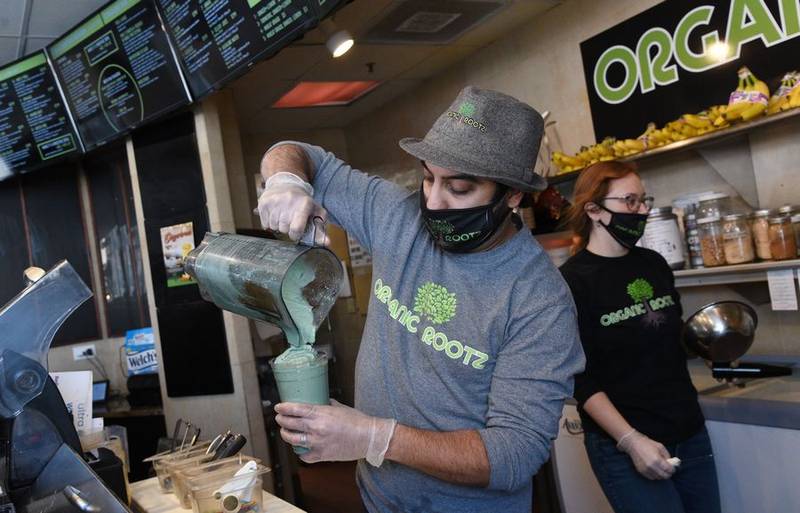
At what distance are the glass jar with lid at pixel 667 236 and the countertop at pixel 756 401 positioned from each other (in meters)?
0.61

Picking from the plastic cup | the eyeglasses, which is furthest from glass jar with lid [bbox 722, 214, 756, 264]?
the plastic cup

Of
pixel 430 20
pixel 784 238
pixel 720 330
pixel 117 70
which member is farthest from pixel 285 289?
pixel 430 20

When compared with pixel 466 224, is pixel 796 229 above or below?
below

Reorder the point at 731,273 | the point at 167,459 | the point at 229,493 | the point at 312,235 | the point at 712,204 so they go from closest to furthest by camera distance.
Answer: the point at 312,235
the point at 229,493
the point at 167,459
the point at 731,273
the point at 712,204

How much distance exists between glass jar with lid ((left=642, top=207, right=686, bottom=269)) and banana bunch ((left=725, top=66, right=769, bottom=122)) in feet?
1.58

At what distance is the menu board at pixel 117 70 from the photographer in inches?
129

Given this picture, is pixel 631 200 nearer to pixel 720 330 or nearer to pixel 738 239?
pixel 720 330

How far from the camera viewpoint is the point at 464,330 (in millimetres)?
1263

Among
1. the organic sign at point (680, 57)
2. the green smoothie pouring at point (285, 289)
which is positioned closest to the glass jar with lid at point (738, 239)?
the organic sign at point (680, 57)

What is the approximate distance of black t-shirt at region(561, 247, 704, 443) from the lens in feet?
6.44

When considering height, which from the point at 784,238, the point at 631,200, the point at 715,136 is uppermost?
the point at 715,136

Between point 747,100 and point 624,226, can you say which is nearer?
point 624,226

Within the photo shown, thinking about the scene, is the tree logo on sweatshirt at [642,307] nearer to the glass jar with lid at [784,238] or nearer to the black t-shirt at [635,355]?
the black t-shirt at [635,355]

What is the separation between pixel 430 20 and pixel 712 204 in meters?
1.85
